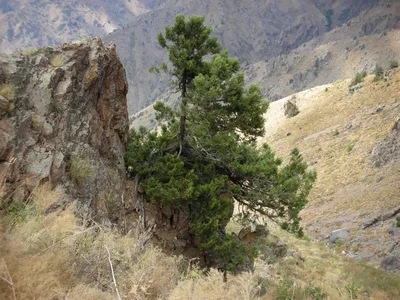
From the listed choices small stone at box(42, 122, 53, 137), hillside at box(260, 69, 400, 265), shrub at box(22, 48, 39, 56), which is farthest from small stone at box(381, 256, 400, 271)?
shrub at box(22, 48, 39, 56)

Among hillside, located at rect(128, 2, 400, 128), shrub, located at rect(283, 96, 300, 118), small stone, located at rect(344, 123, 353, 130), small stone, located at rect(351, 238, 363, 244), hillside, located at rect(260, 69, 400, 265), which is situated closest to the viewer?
small stone, located at rect(351, 238, 363, 244)

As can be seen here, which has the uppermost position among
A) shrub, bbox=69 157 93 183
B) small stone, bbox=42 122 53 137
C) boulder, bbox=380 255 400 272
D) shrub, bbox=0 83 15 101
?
boulder, bbox=380 255 400 272

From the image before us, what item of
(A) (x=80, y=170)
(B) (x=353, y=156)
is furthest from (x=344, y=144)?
(A) (x=80, y=170)

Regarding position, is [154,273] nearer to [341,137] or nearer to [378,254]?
[378,254]

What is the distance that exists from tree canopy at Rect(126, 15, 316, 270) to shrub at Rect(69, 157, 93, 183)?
1981 millimetres

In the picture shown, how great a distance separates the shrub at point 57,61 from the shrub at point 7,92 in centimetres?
142

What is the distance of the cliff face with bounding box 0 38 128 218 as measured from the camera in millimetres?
6625

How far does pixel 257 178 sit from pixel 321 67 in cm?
12661

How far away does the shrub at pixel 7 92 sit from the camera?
6.76 m

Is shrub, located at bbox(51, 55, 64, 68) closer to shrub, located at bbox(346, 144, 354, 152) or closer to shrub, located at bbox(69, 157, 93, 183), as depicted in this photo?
shrub, located at bbox(69, 157, 93, 183)

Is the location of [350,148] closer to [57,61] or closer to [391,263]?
[391,263]

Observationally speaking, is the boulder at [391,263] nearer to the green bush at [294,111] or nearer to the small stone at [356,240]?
the small stone at [356,240]

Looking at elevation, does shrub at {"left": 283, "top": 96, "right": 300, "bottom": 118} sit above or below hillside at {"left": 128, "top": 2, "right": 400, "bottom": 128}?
below

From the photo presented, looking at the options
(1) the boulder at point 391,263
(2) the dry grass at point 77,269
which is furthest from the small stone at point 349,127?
(2) the dry grass at point 77,269
